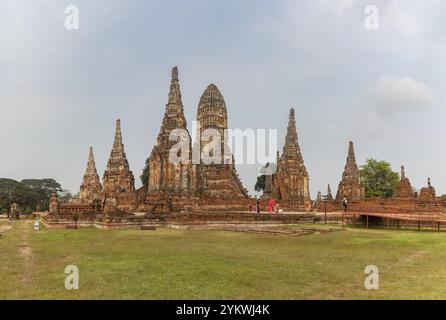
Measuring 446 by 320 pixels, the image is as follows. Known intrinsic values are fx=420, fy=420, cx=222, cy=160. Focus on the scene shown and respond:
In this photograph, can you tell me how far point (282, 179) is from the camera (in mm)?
43594

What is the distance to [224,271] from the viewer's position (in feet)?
28.8

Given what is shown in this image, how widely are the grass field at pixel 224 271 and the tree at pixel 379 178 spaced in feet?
160

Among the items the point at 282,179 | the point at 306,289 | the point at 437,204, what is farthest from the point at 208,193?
the point at 306,289

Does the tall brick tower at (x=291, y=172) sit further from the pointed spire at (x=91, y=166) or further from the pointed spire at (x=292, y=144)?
the pointed spire at (x=91, y=166)

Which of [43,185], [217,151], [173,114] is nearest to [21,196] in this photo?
[43,185]

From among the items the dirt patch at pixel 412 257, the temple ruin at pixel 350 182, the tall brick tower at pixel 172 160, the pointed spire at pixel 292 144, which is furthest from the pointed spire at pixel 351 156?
the dirt patch at pixel 412 257

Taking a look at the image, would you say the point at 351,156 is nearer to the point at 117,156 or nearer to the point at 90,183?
the point at 117,156

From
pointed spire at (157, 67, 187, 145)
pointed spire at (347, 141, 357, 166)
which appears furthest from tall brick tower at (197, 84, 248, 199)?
pointed spire at (347, 141, 357, 166)

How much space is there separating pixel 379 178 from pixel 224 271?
57510 millimetres

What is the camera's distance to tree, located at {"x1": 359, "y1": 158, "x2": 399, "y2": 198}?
60.3 m

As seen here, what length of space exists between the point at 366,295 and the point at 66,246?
10359mm

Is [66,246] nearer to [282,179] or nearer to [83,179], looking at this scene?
[282,179]

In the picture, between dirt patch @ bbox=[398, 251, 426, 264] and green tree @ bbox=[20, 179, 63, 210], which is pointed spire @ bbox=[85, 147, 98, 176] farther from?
dirt patch @ bbox=[398, 251, 426, 264]

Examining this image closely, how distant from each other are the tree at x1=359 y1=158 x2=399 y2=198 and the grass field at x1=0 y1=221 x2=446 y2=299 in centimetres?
4867
